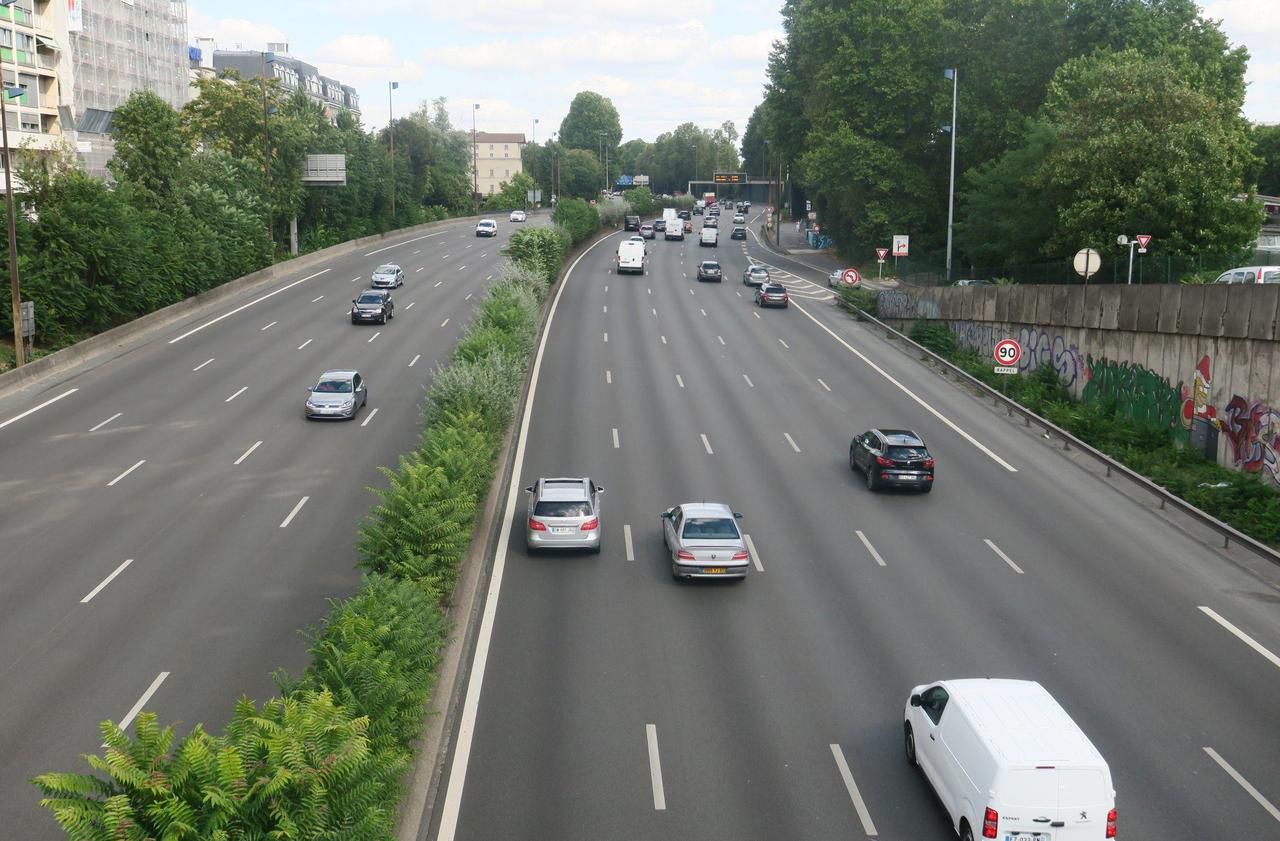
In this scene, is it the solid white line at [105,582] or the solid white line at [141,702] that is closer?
the solid white line at [141,702]

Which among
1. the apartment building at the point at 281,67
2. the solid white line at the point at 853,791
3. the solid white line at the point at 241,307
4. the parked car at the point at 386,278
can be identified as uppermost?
the apartment building at the point at 281,67

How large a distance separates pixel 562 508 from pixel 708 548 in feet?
11.9

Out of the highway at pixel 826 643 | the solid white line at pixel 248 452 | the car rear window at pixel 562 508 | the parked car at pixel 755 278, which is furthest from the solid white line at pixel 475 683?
the parked car at pixel 755 278

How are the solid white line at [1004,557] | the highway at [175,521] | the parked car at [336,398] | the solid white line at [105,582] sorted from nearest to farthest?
the highway at [175,521]
the solid white line at [105,582]
the solid white line at [1004,557]
the parked car at [336,398]

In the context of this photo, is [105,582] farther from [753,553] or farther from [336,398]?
[336,398]

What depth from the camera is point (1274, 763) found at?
15.3m

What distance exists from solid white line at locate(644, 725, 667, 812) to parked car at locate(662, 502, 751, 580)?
6.04 metres

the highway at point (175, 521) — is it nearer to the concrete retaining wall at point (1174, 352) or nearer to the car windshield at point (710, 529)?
the car windshield at point (710, 529)

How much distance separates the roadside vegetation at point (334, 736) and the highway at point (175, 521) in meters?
1.53

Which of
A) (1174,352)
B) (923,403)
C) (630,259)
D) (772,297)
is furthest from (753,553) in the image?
(630,259)

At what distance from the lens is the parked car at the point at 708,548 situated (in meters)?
22.1

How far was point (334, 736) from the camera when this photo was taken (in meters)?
9.92

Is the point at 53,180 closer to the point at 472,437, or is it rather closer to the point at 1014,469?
the point at 472,437

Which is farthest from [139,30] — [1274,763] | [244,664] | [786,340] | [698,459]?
[1274,763]
